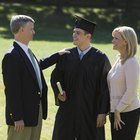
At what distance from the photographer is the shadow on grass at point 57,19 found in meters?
26.6

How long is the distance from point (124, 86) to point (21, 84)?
117 cm

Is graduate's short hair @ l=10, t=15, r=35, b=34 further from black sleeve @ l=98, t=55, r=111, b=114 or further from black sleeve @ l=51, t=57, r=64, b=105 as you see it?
black sleeve @ l=98, t=55, r=111, b=114

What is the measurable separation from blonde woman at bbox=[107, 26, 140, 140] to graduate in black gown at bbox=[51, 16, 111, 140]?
19 cm

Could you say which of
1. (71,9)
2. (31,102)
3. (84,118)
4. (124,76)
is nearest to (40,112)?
(31,102)

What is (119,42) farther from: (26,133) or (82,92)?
(26,133)

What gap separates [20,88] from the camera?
5.55m

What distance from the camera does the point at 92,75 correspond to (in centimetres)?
604

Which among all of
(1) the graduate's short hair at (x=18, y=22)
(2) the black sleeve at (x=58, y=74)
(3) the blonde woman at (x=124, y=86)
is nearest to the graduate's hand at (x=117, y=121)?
(3) the blonde woman at (x=124, y=86)

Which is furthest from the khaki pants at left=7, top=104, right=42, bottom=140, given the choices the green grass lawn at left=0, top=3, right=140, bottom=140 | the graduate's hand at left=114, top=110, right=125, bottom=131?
the green grass lawn at left=0, top=3, right=140, bottom=140

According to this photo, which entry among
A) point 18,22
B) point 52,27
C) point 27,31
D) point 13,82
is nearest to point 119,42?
point 27,31

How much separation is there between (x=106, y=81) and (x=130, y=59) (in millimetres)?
451

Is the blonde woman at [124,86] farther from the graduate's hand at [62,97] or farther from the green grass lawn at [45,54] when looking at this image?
the green grass lawn at [45,54]

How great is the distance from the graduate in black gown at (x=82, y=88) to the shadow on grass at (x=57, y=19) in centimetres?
1817

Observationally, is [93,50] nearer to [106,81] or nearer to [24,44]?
[106,81]
